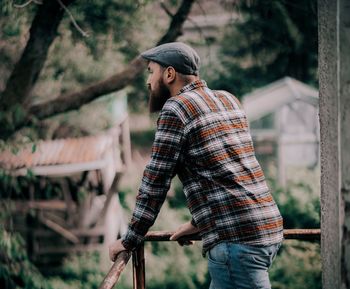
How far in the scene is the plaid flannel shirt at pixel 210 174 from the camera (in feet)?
5.93

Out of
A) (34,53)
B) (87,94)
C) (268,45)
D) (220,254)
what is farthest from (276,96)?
(220,254)

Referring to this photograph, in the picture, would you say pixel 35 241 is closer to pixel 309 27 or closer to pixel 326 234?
pixel 309 27

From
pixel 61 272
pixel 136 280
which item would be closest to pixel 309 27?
pixel 136 280

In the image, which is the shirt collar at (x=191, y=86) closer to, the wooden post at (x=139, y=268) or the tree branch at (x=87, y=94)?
the wooden post at (x=139, y=268)

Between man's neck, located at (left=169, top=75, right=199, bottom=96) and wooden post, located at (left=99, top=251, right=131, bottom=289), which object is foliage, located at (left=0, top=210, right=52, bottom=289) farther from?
man's neck, located at (left=169, top=75, right=199, bottom=96)

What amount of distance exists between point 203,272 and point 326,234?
323 inches

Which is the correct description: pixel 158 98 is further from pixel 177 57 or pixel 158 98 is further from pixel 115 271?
pixel 115 271

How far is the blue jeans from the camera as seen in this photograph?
1798 mm

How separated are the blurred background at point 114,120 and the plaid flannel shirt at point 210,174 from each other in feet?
7.07

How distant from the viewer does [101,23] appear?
6.09 meters

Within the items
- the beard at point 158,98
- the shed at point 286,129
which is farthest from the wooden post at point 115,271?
the shed at point 286,129

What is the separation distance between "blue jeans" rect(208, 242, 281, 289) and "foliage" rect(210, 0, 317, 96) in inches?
163

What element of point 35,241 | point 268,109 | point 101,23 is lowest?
point 35,241

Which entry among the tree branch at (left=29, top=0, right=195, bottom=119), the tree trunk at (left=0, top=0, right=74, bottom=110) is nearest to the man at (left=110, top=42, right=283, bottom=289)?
the tree trunk at (left=0, top=0, right=74, bottom=110)
